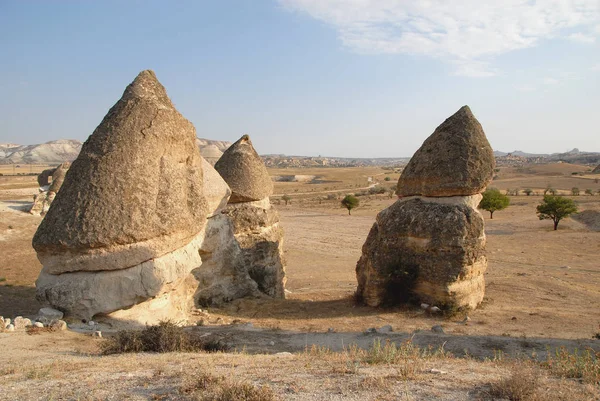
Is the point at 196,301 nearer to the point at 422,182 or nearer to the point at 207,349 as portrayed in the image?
the point at 207,349

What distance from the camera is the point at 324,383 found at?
4.42 m

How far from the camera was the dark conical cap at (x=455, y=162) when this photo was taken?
34.7 feet

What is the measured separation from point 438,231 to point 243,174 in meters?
5.61

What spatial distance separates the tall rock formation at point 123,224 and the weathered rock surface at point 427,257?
172 inches

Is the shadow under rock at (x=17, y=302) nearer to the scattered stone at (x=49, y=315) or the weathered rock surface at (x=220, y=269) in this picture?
the scattered stone at (x=49, y=315)

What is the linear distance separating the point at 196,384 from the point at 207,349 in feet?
7.89

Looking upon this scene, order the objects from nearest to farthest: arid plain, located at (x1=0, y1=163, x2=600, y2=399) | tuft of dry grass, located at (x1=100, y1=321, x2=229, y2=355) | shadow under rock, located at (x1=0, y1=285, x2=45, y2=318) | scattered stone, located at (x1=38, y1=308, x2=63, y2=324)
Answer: tuft of dry grass, located at (x1=100, y1=321, x2=229, y2=355) < arid plain, located at (x1=0, y1=163, x2=600, y2=399) < scattered stone, located at (x1=38, y1=308, x2=63, y2=324) < shadow under rock, located at (x1=0, y1=285, x2=45, y2=318)

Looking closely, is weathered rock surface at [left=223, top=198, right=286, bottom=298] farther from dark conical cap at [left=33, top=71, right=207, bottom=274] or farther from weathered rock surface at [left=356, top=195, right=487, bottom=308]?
dark conical cap at [left=33, top=71, right=207, bottom=274]

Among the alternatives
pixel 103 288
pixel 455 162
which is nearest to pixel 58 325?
pixel 103 288

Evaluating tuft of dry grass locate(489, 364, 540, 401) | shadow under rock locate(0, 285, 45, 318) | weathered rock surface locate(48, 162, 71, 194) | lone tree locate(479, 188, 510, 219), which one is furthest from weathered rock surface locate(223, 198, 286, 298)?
lone tree locate(479, 188, 510, 219)

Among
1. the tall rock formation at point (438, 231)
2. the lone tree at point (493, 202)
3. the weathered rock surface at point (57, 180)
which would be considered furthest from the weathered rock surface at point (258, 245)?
the lone tree at point (493, 202)

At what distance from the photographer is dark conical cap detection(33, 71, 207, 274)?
746cm

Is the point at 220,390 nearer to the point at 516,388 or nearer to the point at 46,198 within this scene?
the point at 516,388

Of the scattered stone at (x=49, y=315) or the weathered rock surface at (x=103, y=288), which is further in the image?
the weathered rock surface at (x=103, y=288)
